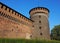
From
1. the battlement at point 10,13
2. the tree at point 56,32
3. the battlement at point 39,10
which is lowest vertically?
the tree at point 56,32

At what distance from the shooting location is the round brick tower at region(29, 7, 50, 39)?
87.4 feet

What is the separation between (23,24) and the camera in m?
23.8

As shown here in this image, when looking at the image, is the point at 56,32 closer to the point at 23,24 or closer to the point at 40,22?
the point at 40,22

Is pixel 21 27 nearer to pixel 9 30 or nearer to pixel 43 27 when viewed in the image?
pixel 9 30

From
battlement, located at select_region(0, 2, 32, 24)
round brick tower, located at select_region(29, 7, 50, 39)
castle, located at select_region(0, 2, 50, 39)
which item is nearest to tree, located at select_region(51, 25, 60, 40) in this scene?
round brick tower, located at select_region(29, 7, 50, 39)

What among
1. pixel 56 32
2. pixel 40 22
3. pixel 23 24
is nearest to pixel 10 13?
pixel 23 24

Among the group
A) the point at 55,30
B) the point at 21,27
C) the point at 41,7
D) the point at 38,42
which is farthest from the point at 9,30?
the point at 55,30

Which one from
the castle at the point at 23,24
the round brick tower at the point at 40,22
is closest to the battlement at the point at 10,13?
the castle at the point at 23,24

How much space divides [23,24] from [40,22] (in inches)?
197

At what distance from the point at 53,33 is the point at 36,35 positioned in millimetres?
14595

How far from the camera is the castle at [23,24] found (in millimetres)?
18906

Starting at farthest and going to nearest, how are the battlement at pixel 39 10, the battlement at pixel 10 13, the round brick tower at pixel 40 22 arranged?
the battlement at pixel 39 10 → the round brick tower at pixel 40 22 → the battlement at pixel 10 13

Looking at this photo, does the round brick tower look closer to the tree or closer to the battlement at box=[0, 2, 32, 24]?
the battlement at box=[0, 2, 32, 24]

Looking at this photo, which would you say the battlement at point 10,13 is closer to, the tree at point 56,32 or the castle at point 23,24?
the castle at point 23,24
